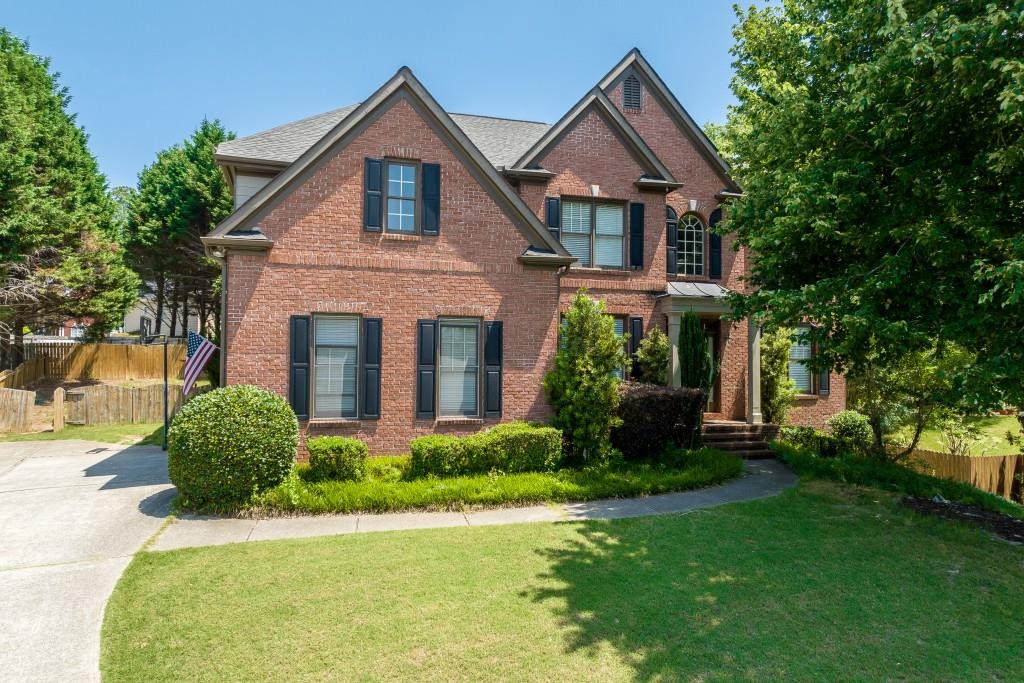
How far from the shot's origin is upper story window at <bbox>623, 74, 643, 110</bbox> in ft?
57.2

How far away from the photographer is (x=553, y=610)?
563cm

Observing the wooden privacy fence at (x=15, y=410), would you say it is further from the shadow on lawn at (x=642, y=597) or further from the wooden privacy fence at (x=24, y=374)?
the shadow on lawn at (x=642, y=597)

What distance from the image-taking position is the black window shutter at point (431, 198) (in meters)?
11.7

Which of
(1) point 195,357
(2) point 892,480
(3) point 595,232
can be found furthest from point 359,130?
(2) point 892,480

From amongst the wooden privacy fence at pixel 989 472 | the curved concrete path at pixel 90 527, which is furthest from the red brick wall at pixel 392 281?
the wooden privacy fence at pixel 989 472

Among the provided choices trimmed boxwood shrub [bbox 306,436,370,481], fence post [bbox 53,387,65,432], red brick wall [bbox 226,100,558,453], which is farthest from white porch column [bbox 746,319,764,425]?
fence post [bbox 53,387,65,432]

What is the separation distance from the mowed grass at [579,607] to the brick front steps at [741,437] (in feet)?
19.0

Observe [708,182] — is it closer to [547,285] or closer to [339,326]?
[547,285]

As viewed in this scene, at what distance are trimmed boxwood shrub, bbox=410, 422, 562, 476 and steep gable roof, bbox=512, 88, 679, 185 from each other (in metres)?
7.53

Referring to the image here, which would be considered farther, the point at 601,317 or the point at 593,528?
the point at 601,317

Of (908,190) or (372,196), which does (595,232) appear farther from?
(908,190)

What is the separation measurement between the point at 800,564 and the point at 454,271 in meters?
8.26

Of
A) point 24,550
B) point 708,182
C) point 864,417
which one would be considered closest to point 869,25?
point 708,182

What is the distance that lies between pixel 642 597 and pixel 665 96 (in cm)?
1608
